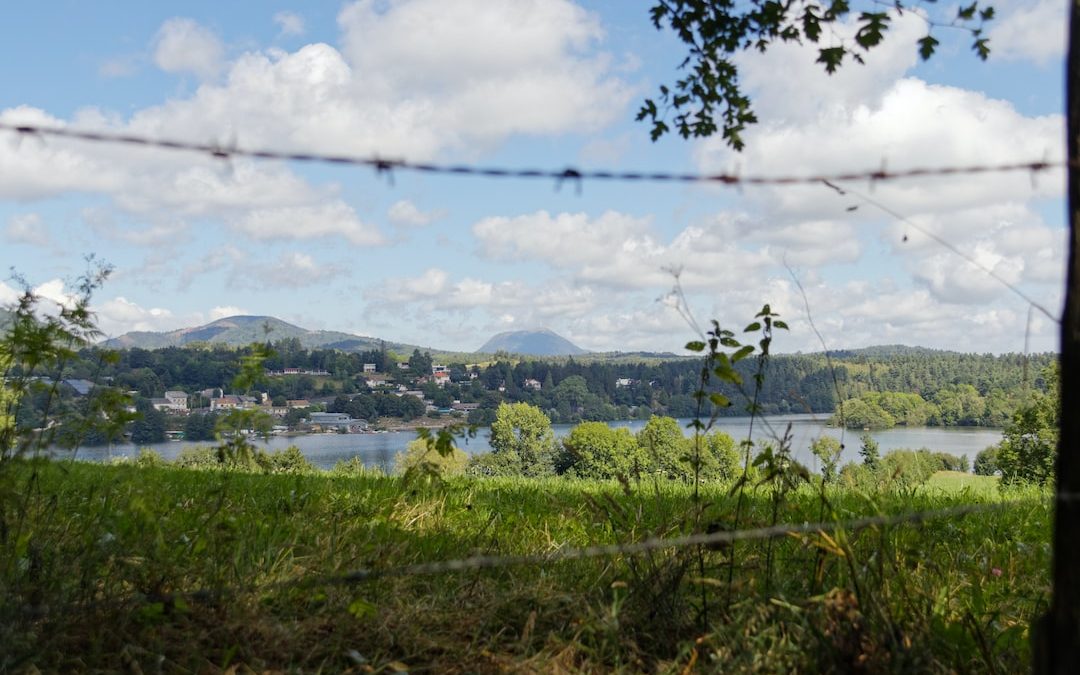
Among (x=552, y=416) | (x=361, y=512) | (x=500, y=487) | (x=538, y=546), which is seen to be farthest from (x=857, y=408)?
(x=552, y=416)

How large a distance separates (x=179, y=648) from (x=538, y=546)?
2187 millimetres

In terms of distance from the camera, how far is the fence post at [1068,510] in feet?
7.22

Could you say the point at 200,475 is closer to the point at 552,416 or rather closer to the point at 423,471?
the point at 423,471

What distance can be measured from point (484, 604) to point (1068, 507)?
7.88ft

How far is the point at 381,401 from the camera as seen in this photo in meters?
9.36

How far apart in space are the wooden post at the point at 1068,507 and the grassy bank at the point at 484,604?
0.64 metres

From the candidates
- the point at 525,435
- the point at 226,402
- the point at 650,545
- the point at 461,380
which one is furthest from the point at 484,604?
the point at 525,435

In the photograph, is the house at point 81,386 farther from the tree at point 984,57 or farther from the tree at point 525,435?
the tree at point 525,435

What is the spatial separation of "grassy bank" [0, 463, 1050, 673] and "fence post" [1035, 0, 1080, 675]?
63cm

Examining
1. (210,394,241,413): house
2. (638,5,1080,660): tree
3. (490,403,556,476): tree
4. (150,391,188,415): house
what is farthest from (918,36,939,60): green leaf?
(490,403,556,476): tree

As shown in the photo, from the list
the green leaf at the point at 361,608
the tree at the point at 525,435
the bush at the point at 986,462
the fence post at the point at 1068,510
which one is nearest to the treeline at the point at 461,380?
the fence post at the point at 1068,510

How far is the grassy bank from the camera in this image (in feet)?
10.3

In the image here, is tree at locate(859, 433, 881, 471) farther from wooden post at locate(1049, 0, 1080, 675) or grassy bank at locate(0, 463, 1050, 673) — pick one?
wooden post at locate(1049, 0, 1080, 675)

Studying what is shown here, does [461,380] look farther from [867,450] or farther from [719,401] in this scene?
[719,401]
